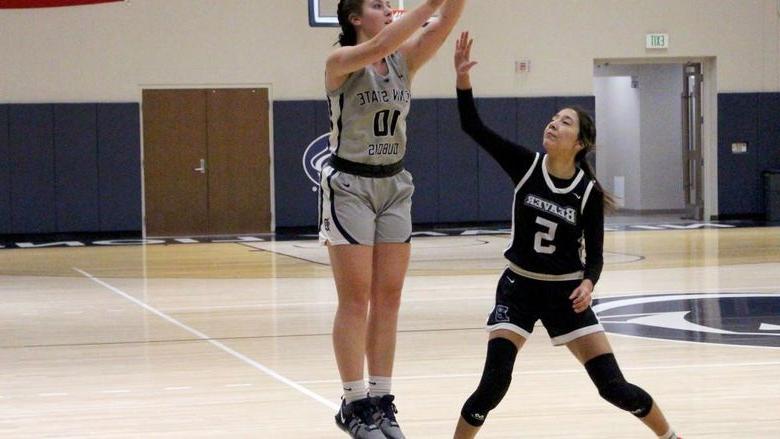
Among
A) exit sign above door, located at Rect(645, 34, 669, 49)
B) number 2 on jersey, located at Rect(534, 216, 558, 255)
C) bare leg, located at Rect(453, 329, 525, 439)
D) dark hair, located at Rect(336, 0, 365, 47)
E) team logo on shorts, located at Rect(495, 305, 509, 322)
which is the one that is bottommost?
bare leg, located at Rect(453, 329, 525, 439)

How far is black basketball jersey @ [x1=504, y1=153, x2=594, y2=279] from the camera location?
163 inches

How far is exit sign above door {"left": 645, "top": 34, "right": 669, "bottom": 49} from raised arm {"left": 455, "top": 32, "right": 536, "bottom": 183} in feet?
51.6

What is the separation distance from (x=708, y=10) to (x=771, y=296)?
1126 cm

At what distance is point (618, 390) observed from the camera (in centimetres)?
398

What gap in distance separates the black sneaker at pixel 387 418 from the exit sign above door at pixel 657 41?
16.2 meters

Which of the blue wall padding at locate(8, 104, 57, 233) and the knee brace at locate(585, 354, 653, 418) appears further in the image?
the blue wall padding at locate(8, 104, 57, 233)

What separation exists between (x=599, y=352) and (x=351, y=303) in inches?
33.9

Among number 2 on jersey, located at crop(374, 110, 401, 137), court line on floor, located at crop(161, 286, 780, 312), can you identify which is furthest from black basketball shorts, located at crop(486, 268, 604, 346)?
court line on floor, located at crop(161, 286, 780, 312)

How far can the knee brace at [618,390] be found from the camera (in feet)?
13.0

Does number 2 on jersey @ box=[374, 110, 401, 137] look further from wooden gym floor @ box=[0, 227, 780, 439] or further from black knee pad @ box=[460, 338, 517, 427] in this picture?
wooden gym floor @ box=[0, 227, 780, 439]

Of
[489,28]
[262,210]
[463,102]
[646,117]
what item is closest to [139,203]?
[262,210]

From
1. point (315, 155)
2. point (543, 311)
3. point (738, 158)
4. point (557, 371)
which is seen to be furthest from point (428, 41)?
point (738, 158)

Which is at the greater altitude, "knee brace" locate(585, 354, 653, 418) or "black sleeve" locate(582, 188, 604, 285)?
"black sleeve" locate(582, 188, 604, 285)

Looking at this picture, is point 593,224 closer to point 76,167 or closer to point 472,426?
point 472,426
